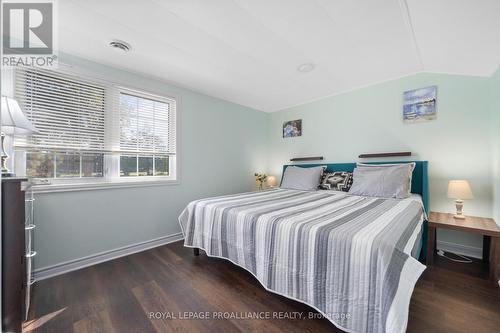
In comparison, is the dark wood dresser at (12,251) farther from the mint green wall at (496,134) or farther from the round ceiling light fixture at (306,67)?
the mint green wall at (496,134)

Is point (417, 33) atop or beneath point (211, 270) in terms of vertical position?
atop

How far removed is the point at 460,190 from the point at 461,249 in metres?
0.79

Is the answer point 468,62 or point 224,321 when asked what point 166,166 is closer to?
point 224,321

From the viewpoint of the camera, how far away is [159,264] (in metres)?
2.18

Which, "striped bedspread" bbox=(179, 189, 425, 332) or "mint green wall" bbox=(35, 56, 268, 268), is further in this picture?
"mint green wall" bbox=(35, 56, 268, 268)

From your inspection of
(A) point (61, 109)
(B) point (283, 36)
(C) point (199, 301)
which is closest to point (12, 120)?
(A) point (61, 109)

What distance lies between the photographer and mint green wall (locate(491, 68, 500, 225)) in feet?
6.55

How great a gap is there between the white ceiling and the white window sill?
136 centimetres

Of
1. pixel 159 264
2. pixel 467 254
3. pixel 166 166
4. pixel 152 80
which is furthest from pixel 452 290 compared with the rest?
pixel 152 80

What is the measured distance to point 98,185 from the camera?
7.32 ft

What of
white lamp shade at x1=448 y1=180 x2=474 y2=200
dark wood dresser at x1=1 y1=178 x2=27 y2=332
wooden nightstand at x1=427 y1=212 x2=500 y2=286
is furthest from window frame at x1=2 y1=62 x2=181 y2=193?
white lamp shade at x1=448 y1=180 x2=474 y2=200

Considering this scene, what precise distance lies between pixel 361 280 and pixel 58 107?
9.83 feet

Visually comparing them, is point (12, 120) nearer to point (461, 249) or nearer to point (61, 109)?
point (61, 109)

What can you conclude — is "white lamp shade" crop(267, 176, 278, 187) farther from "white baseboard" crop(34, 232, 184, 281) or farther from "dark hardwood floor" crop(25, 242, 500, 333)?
"dark hardwood floor" crop(25, 242, 500, 333)
